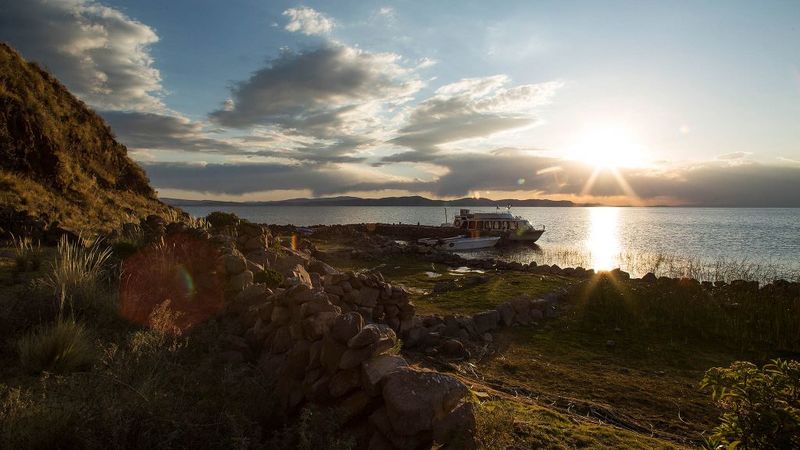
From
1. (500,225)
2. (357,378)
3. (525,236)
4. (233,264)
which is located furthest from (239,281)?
(525,236)

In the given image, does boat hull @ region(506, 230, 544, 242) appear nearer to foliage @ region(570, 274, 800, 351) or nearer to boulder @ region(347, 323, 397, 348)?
foliage @ region(570, 274, 800, 351)

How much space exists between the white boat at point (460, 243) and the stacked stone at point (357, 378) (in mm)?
41042

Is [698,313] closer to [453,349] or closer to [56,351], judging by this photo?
[453,349]

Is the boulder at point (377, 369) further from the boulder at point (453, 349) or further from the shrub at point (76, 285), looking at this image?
the boulder at point (453, 349)

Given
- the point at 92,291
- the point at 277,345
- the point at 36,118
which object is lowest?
the point at 277,345

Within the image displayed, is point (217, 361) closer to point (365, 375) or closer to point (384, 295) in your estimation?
point (365, 375)

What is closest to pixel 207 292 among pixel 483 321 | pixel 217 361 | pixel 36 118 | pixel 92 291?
pixel 92 291

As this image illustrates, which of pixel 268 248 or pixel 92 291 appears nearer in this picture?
pixel 92 291

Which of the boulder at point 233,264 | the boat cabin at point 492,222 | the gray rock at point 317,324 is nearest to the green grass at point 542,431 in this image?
the gray rock at point 317,324

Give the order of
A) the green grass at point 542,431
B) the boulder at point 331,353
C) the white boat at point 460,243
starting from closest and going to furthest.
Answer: the green grass at point 542,431 < the boulder at point 331,353 < the white boat at point 460,243

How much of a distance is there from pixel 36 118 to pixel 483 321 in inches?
984

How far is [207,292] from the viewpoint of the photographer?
9484 millimetres

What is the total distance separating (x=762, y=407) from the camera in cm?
353

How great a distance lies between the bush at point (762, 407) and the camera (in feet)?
11.2
